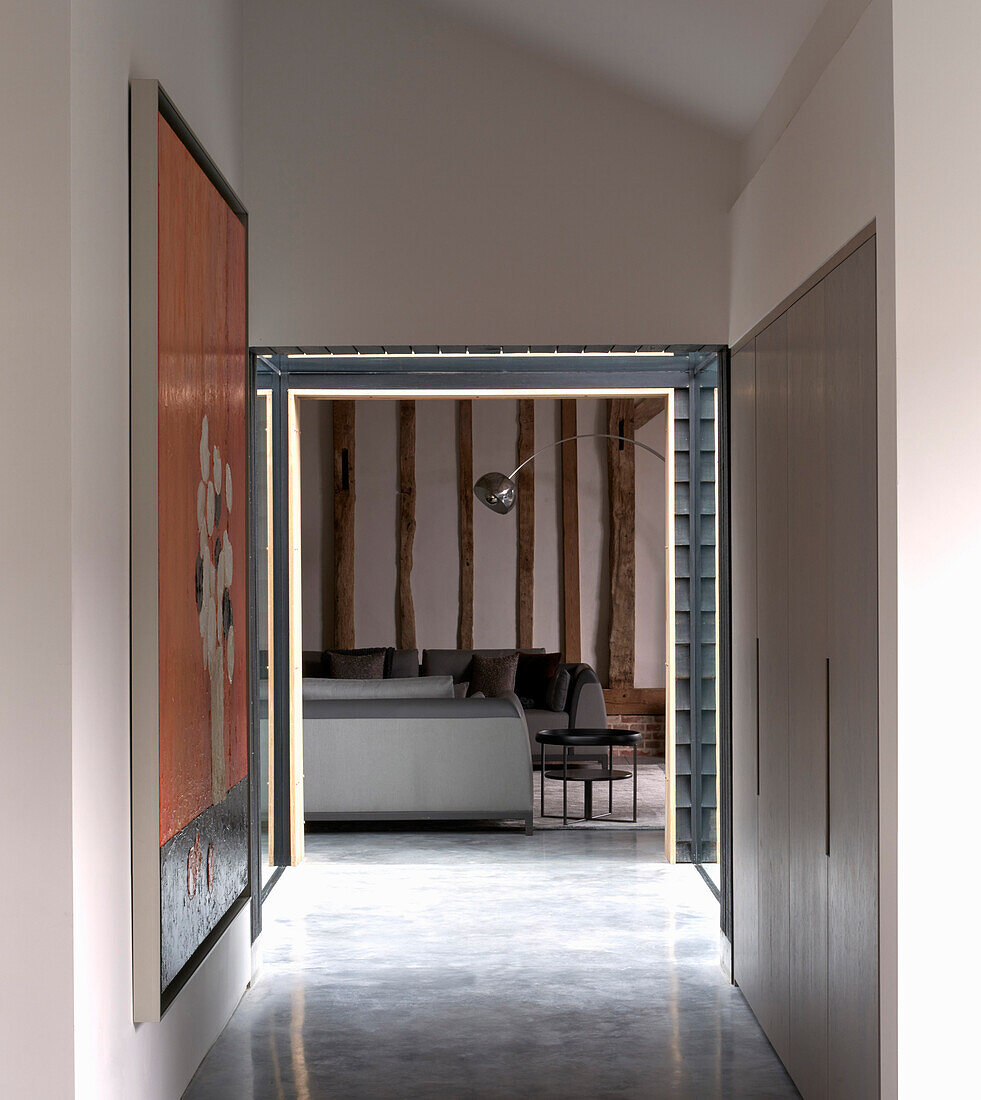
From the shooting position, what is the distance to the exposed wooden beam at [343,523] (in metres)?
10.9

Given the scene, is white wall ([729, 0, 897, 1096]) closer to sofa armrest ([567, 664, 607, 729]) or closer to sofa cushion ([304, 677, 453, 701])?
sofa cushion ([304, 677, 453, 701])

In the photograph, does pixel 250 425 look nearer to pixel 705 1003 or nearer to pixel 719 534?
pixel 719 534

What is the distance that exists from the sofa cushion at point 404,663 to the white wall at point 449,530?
62 cm

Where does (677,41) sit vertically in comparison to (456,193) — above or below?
above

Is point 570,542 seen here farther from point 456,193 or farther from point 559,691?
point 456,193

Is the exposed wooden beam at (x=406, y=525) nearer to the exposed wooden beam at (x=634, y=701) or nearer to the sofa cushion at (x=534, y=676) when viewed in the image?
the sofa cushion at (x=534, y=676)

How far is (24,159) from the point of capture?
2.46 metres

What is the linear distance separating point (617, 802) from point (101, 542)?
5.85 metres

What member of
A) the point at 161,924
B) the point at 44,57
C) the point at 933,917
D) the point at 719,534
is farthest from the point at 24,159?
the point at 719,534

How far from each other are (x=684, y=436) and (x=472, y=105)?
2287mm

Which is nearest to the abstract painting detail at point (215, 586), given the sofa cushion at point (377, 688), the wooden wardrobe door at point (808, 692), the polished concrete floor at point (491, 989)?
the polished concrete floor at point (491, 989)

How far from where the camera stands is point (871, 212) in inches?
104

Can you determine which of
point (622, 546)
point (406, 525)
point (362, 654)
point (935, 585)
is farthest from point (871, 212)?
point (406, 525)

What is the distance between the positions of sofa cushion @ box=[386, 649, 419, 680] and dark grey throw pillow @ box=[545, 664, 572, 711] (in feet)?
4.28
